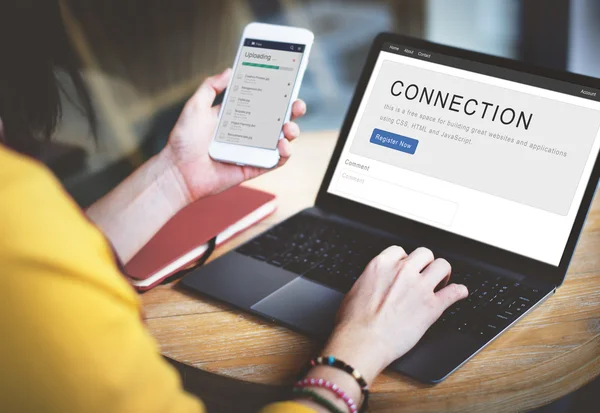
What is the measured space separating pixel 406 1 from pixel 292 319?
9.89ft

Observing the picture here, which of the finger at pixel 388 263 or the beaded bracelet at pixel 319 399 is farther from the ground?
the finger at pixel 388 263

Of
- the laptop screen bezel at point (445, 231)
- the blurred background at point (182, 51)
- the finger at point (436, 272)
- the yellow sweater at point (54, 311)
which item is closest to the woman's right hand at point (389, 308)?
the finger at point (436, 272)

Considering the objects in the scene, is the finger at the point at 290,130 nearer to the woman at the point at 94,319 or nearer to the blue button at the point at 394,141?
the blue button at the point at 394,141

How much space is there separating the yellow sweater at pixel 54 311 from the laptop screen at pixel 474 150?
0.59 metres

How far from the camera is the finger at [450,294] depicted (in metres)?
→ 0.84

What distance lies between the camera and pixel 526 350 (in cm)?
83

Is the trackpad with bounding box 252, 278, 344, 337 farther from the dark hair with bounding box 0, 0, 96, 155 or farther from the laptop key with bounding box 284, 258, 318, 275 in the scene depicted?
the dark hair with bounding box 0, 0, 96, 155

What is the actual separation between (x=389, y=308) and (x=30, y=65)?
2.29 feet

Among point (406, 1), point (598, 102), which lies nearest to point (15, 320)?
point (598, 102)

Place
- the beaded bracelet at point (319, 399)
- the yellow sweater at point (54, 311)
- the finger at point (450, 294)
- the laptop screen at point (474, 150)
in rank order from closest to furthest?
the yellow sweater at point (54, 311), the beaded bracelet at point (319, 399), the finger at point (450, 294), the laptop screen at point (474, 150)

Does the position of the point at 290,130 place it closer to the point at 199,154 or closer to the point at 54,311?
the point at 199,154

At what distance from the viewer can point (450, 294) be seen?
0.85 m

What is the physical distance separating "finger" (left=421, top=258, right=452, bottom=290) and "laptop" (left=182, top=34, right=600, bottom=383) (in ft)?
0.16

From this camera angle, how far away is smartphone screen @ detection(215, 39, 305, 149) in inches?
42.9
